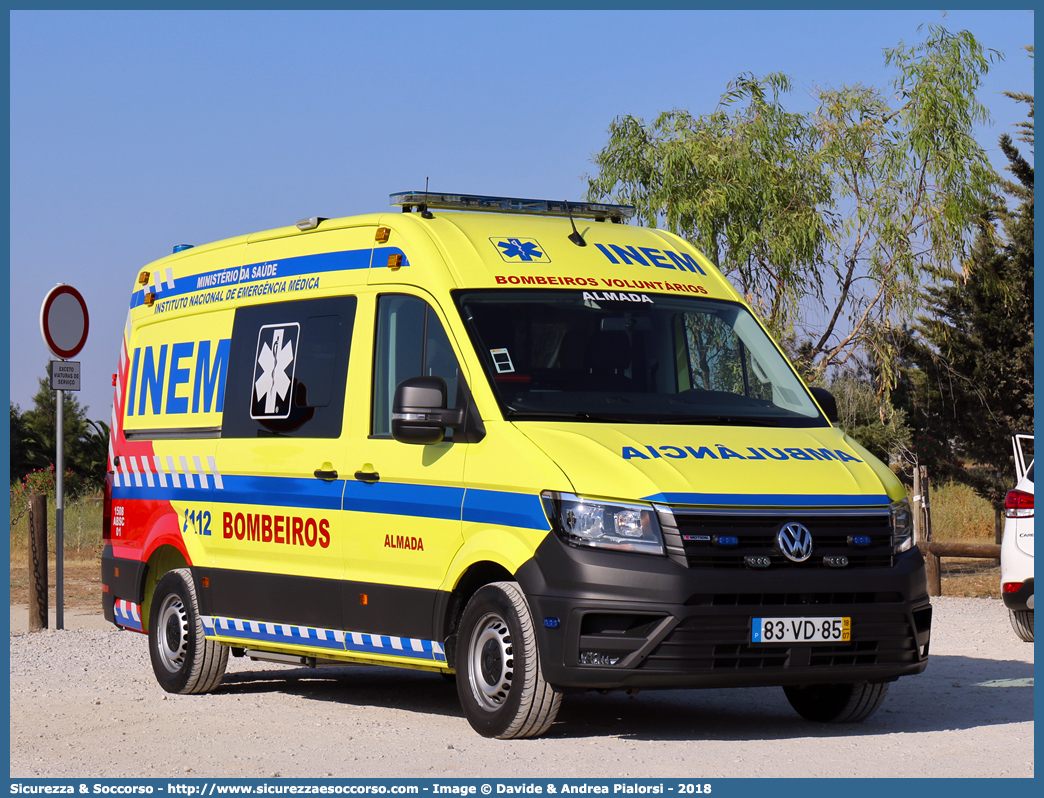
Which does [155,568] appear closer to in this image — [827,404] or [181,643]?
[181,643]

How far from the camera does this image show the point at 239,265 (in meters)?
10.6

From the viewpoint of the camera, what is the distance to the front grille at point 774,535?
297 inches

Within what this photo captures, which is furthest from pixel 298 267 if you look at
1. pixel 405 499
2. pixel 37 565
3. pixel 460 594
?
pixel 37 565

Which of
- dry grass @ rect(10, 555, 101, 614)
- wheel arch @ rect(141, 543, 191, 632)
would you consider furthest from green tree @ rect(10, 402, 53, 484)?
wheel arch @ rect(141, 543, 191, 632)

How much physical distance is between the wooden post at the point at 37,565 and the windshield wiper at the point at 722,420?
26.9 ft

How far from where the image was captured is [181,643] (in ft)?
34.8

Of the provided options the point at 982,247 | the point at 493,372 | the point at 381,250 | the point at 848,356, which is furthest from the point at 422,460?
the point at 982,247

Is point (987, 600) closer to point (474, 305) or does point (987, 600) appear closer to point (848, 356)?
point (848, 356)

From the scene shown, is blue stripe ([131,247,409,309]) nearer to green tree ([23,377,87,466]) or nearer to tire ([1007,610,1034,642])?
tire ([1007,610,1034,642])

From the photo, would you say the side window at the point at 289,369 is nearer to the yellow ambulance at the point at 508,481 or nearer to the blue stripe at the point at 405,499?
the yellow ambulance at the point at 508,481

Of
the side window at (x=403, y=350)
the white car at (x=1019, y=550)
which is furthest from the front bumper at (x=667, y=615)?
the white car at (x=1019, y=550)

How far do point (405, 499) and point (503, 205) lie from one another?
2421 mm

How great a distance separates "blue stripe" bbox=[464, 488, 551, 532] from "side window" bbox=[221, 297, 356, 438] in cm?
140

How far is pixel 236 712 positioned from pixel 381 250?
300 centimetres
